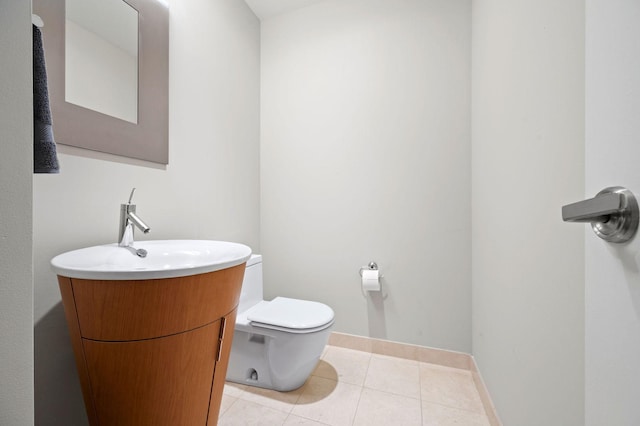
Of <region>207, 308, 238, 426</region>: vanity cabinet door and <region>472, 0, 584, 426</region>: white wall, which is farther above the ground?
<region>472, 0, 584, 426</region>: white wall

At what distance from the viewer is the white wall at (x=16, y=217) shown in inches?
14.3

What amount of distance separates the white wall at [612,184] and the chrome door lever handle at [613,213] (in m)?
0.01

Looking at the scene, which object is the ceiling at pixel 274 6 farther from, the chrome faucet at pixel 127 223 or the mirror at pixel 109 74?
the chrome faucet at pixel 127 223

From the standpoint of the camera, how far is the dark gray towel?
22.0 inches

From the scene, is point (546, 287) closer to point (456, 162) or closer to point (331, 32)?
point (456, 162)

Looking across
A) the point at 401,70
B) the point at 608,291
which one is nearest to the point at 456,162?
the point at 401,70

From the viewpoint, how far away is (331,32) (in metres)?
1.90

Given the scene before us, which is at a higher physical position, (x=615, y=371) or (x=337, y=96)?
(x=337, y=96)

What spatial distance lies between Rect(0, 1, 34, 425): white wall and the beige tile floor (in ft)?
3.58

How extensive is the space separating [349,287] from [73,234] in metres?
1.49

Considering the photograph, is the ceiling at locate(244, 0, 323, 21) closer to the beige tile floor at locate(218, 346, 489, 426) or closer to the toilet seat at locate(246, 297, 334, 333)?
the toilet seat at locate(246, 297, 334, 333)

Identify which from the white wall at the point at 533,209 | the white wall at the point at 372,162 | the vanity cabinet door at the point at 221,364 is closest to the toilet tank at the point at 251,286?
the white wall at the point at 372,162

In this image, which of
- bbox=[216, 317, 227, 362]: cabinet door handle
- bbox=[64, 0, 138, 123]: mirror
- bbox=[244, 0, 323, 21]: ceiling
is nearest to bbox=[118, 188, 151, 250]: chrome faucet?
bbox=[64, 0, 138, 123]: mirror

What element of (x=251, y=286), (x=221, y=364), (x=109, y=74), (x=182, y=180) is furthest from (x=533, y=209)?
(x=109, y=74)
